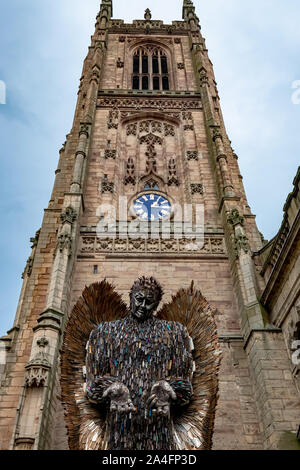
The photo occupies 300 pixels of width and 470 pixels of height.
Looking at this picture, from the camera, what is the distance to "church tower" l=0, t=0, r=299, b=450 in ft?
32.3

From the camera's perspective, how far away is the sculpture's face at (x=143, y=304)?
18.0ft

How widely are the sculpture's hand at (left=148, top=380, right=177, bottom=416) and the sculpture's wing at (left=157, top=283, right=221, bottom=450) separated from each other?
48cm

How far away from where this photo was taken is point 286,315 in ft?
34.3

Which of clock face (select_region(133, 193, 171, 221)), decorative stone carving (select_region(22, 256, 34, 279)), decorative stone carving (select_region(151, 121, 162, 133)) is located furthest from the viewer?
decorative stone carving (select_region(151, 121, 162, 133))

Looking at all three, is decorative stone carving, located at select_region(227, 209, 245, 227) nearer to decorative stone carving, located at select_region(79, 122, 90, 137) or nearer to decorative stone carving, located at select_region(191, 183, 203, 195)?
decorative stone carving, located at select_region(191, 183, 203, 195)

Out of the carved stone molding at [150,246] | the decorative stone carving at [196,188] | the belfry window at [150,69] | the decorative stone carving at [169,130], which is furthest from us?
the belfry window at [150,69]

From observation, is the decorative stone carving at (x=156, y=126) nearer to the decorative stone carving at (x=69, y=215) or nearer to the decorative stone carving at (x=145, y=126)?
the decorative stone carving at (x=145, y=126)

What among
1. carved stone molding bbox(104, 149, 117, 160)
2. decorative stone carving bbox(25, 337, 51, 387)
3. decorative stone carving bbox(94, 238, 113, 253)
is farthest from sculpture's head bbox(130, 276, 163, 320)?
carved stone molding bbox(104, 149, 117, 160)

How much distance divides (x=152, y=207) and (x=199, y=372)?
12.5 metres

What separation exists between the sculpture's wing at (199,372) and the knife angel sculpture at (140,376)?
0.01m

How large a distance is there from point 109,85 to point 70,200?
37.8 ft

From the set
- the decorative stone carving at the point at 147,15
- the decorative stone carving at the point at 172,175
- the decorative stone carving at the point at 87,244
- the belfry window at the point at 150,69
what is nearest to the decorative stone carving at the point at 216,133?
the decorative stone carving at the point at 172,175

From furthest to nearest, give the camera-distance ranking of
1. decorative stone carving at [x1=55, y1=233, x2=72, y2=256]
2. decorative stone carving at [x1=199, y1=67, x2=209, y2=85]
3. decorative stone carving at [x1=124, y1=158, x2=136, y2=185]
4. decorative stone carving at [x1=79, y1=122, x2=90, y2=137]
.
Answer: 1. decorative stone carving at [x1=199, y1=67, x2=209, y2=85]
2. decorative stone carving at [x1=79, y1=122, x2=90, y2=137]
3. decorative stone carving at [x1=124, y1=158, x2=136, y2=185]
4. decorative stone carving at [x1=55, y1=233, x2=72, y2=256]
